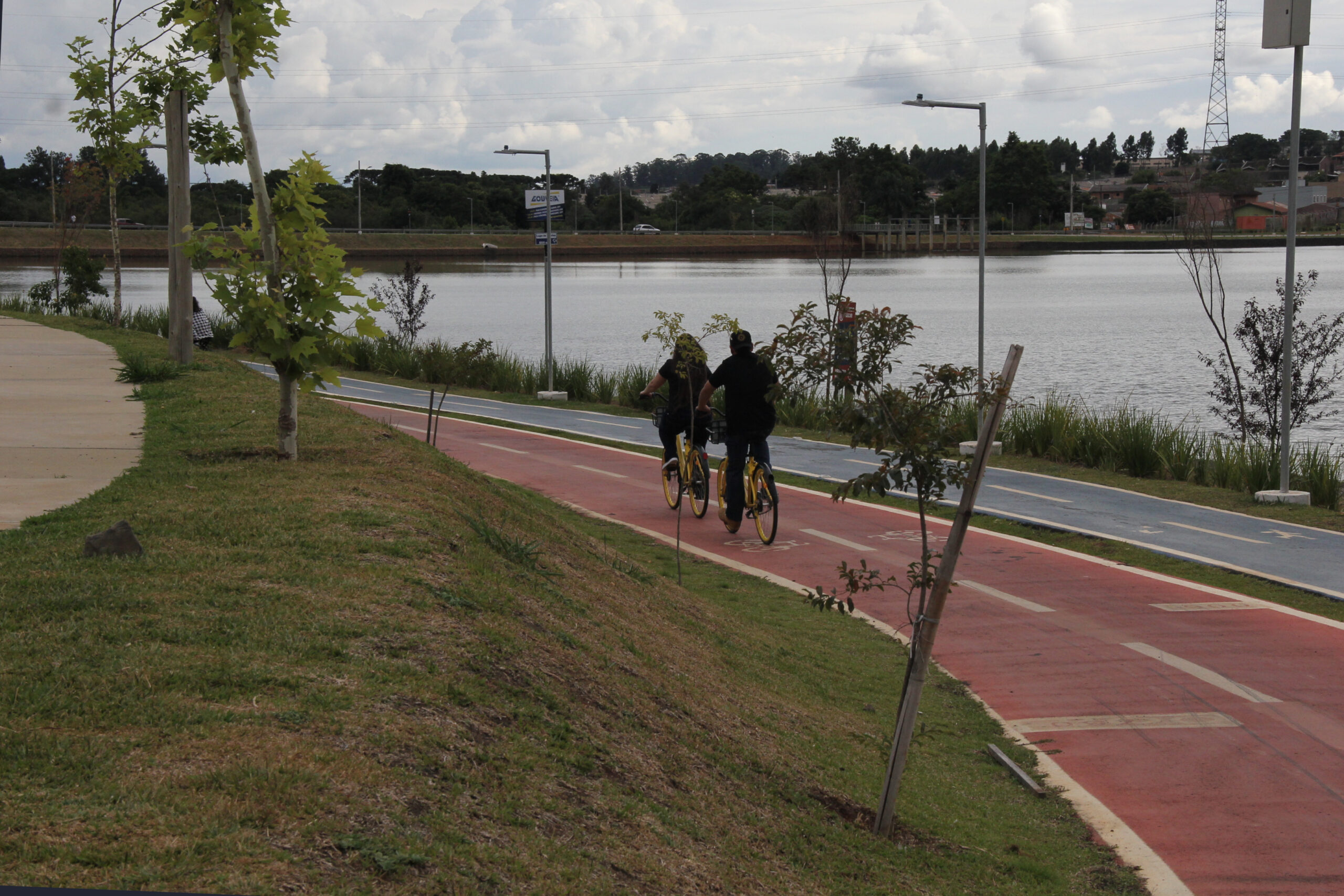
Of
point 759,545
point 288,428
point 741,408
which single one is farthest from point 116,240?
point 288,428

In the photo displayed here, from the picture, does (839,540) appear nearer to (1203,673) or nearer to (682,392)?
(682,392)

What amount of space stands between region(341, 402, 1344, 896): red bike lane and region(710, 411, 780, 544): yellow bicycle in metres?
0.24

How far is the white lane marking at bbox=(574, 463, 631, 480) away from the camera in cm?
1770

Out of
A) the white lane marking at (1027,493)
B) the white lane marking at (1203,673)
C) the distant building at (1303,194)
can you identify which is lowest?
the white lane marking at (1203,673)

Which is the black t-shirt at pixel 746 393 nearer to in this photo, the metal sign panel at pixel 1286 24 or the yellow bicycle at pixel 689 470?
the yellow bicycle at pixel 689 470

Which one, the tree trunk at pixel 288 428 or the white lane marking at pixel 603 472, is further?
the white lane marking at pixel 603 472

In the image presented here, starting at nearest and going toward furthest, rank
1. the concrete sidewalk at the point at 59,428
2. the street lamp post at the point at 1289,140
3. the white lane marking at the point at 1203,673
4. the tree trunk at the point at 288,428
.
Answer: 1. the concrete sidewalk at the point at 59,428
2. the white lane marking at the point at 1203,673
3. the tree trunk at the point at 288,428
4. the street lamp post at the point at 1289,140

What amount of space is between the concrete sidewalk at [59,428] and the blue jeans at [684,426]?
520 cm

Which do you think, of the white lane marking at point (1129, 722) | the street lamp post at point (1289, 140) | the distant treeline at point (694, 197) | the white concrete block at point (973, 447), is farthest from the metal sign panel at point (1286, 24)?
the distant treeline at point (694, 197)

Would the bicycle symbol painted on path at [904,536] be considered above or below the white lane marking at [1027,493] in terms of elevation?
below

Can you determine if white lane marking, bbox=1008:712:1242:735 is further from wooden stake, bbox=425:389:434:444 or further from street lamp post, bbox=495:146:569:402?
street lamp post, bbox=495:146:569:402

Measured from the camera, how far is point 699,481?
45.9 ft

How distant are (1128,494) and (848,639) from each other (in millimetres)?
8389

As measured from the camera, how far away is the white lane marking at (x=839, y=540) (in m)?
13.3
